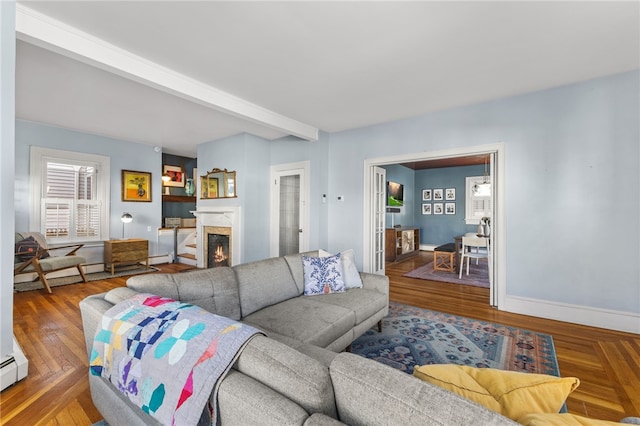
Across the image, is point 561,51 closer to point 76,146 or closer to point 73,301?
point 73,301

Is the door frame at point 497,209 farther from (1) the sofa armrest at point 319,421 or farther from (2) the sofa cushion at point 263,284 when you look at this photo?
(1) the sofa armrest at point 319,421

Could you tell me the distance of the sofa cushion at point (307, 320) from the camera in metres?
1.93

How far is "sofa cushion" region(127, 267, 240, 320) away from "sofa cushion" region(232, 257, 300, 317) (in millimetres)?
68

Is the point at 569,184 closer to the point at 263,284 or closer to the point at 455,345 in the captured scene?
the point at 455,345

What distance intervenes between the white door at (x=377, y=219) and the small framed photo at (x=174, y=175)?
18.5 ft

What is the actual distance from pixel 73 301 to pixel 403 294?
179 inches

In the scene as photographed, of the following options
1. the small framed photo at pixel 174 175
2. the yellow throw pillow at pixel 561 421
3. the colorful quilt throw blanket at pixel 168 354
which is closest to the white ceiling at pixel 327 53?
the colorful quilt throw blanket at pixel 168 354

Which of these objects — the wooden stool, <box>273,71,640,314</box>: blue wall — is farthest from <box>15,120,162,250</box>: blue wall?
the wooden stool

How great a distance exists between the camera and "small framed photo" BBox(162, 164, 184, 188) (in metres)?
7.42

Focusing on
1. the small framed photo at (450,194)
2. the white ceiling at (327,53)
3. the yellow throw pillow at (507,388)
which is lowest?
the yellow throw pillow at (507,388)

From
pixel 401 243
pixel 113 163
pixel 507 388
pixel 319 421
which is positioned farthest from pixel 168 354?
pixel 401 243

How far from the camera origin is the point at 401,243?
7.34 metres

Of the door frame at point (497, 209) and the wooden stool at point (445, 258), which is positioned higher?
the door frame at point (497, 209)

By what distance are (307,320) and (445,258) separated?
5.15m
